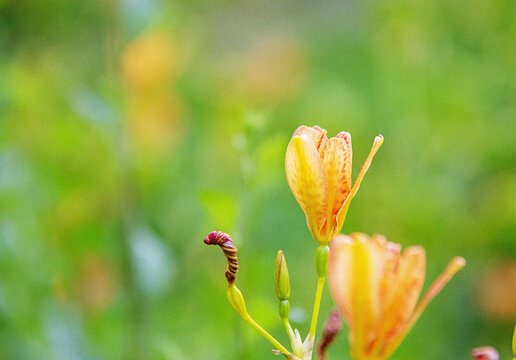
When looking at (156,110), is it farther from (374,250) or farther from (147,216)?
(374,250)

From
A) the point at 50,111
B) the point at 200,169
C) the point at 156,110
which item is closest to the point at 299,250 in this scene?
the point at 200,169

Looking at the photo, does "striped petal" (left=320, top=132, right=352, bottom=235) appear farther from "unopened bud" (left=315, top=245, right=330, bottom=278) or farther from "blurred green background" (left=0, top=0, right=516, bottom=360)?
"blurred green background" (left=0, top=0, right=516, bottom=360)

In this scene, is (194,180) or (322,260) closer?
(322,260)

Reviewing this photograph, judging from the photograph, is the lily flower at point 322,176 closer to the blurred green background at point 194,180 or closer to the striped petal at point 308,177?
the striped petal at point 308,177

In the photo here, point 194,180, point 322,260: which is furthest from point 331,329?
point 194,180

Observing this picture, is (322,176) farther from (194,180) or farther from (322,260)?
(194,180)

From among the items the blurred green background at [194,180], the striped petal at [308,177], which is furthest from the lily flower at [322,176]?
the blurred green background at [194,180]

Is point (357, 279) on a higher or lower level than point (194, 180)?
lower
